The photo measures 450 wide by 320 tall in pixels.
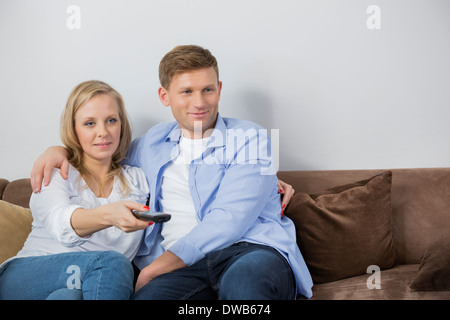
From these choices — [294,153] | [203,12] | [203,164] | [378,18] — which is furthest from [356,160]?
[203,12]

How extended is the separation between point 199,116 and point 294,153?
2.12ft

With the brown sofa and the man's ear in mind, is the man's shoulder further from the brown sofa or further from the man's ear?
the brown sofa

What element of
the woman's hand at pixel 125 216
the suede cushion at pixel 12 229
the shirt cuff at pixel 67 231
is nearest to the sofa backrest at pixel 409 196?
the suede cushion at pixel 12 229

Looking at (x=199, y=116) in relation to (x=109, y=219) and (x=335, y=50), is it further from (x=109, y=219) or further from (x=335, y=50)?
(x=335, y=50)

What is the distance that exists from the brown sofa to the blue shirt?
132 mm

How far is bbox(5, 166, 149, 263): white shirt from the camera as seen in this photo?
5.00ft

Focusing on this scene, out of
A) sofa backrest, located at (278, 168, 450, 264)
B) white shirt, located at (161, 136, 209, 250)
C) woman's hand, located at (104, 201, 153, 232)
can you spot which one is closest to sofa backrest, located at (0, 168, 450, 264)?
sofa backrest, located at (278, 168, 450, 264)

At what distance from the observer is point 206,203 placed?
1.76 m

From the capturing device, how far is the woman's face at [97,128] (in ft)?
5.77

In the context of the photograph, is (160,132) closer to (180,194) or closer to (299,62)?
(180,194)

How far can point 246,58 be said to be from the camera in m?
2.24

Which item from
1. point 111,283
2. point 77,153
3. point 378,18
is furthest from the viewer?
point 378,18

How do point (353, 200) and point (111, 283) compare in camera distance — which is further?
point (353, 200)

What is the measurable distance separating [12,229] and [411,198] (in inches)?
67.2
